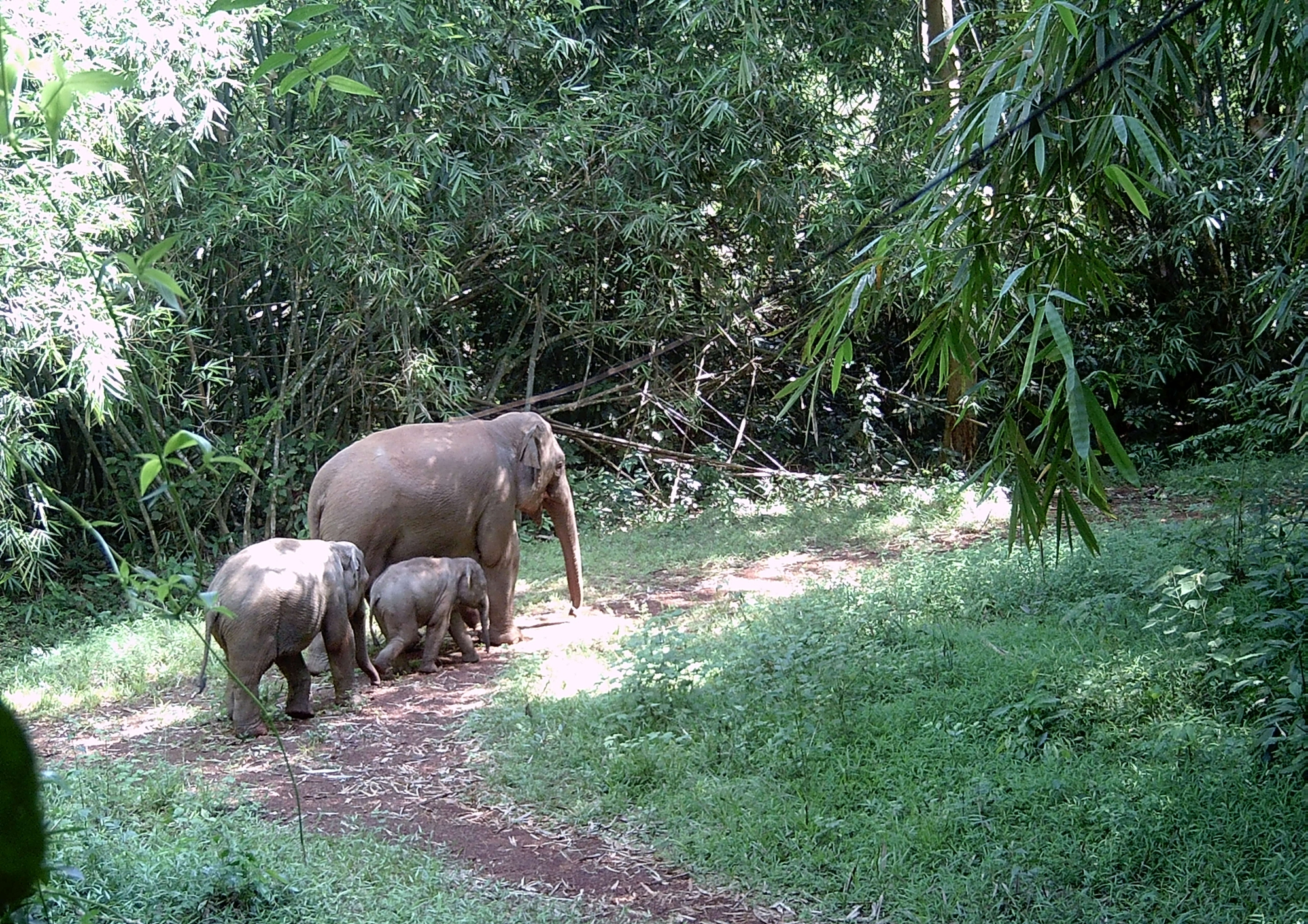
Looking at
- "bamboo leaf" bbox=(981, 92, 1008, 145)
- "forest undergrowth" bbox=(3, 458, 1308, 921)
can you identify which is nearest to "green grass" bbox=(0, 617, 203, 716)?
"forest undergrowth" bbox=(3, 458, 1308, 921)

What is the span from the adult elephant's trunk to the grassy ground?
1.10m

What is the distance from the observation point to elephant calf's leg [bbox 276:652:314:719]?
16.4 feet

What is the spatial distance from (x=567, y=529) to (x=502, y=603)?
76 cm

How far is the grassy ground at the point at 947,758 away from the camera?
324cm

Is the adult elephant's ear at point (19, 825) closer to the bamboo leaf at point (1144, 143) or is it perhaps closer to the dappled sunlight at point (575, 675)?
the bamboo leaf at point (1144, 143)

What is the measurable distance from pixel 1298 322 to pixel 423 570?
727cm

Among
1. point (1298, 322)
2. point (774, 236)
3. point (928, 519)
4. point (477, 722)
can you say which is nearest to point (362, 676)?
point (477, 722)

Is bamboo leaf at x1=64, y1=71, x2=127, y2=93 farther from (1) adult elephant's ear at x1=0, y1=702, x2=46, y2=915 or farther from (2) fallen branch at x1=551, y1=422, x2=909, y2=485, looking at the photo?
(2) fallen branch at x1=551, y1=422, x2=909, y2=485

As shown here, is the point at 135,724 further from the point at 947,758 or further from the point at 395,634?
the point at 947,758

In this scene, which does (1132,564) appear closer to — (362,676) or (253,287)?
(362,676)

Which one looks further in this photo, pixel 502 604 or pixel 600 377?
pixel 600 377

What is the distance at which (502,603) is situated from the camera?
253 inches

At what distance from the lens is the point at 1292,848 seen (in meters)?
3.22

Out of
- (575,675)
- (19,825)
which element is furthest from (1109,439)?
(575,675)
